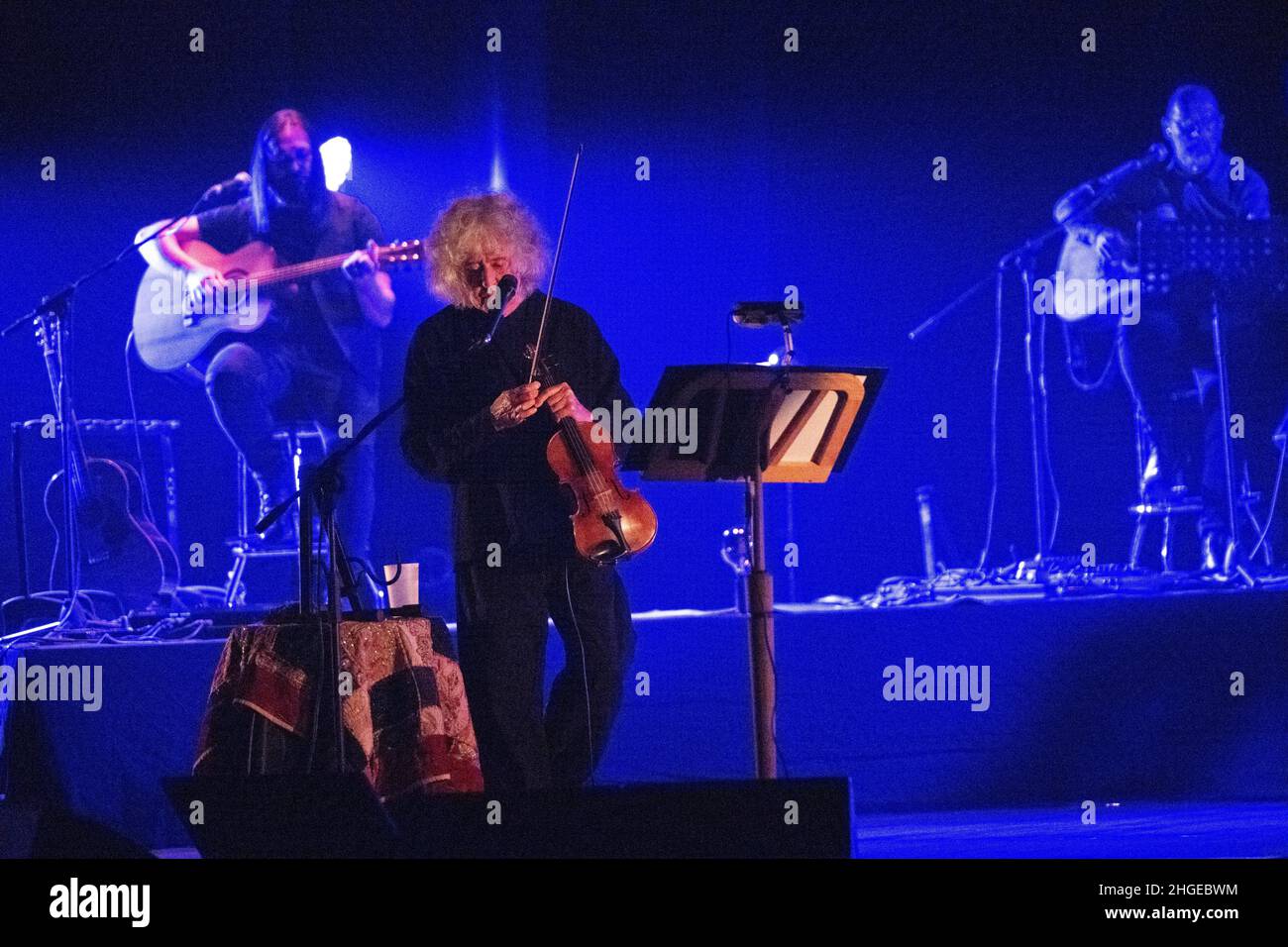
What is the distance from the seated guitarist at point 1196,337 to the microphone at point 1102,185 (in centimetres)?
3

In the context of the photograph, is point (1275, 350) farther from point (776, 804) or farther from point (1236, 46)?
point (776, 804)

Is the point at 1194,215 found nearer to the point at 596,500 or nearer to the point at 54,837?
the point at 596,500

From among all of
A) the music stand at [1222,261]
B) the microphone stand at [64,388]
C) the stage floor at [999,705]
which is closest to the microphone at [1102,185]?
the music stand at [1222,261]

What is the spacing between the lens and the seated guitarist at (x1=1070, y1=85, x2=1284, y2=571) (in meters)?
4.71

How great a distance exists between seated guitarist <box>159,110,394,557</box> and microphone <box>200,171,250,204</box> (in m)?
0.03

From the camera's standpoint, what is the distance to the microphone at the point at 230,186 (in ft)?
16.0

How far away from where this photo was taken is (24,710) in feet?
13.6

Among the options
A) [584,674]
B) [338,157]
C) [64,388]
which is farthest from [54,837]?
[338,157]

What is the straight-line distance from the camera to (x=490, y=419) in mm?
3182

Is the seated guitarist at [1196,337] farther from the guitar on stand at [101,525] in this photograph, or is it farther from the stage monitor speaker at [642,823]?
the guitar on stand at [101,525]

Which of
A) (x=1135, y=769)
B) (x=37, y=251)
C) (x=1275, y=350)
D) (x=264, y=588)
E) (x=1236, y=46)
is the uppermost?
(x=1236, y=46)

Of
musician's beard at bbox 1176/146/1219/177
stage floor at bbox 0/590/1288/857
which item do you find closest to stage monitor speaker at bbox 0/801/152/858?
stage floor at bbox 0/590/1288/857

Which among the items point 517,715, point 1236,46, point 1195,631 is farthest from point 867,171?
Result: point 517,715
